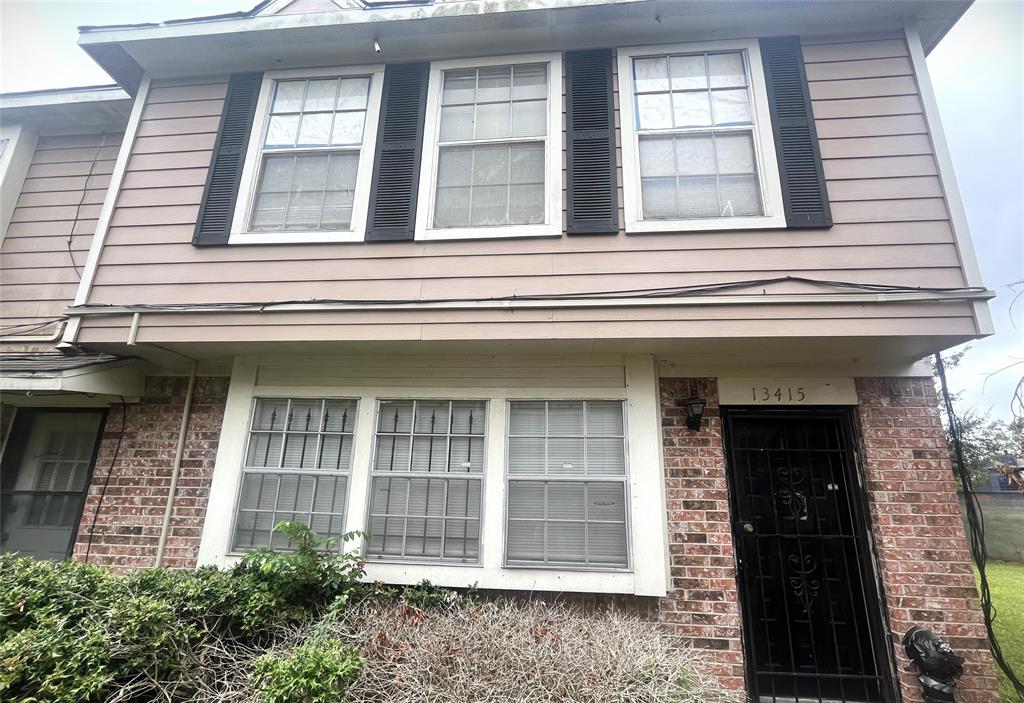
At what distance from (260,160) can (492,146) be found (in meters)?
2.10

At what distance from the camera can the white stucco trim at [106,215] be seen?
380cm

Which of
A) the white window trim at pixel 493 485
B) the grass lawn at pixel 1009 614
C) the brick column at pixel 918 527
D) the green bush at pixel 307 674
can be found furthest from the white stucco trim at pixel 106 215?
the grass lawn at pixel 1009 614

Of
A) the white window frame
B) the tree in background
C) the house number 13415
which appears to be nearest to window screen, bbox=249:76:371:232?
the white window frame

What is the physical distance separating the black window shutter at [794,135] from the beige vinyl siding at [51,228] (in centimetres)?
650

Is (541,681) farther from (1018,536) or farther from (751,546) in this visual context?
(1018,536)

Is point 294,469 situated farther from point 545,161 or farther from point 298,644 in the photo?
point 545,161

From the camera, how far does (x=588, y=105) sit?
12.8 ft

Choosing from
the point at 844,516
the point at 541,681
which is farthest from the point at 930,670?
the point at 541,681

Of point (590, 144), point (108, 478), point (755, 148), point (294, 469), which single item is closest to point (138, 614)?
point (294, 469)

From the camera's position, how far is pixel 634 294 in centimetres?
343

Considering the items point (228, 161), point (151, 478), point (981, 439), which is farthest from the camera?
Answer: point (981, 439)

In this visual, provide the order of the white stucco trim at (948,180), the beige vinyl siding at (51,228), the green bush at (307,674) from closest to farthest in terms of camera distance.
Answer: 1. the green bush at (307,674)
2. the white stucco trim at (948,180)
3. the beige vinyl siding at (51,228)

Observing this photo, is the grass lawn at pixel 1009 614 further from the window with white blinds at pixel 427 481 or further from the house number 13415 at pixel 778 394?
the window with white blinds at pixel 427 481

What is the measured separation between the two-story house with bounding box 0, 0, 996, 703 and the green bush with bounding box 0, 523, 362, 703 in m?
0.55
